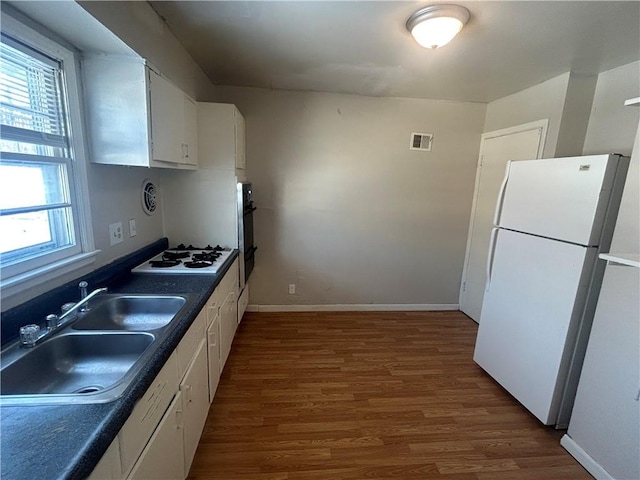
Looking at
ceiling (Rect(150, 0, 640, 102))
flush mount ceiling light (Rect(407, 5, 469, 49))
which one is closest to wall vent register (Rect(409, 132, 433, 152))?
ceiling (Rect(150, 0, 640, 102))

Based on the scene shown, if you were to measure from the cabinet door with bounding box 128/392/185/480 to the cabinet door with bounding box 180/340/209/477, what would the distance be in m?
0.07

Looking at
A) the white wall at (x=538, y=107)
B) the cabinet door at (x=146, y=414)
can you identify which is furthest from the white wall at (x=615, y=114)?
the cabinet door at (x=146, y=414)

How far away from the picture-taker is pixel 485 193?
3.35 metres

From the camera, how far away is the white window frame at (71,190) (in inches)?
44.9

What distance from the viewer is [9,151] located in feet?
3.80

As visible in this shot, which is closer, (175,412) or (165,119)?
(175,412)

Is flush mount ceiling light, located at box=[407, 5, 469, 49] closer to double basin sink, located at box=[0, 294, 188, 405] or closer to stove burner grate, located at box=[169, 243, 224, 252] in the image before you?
double basin sink, located at box=[0, 294, 188, 405]

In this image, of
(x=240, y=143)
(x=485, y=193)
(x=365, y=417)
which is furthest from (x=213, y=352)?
(x=485, y=193)

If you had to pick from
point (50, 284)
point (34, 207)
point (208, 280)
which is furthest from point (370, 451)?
point (34, 207)

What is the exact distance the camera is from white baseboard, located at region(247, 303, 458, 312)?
11.7ft

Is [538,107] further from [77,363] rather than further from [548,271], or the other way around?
[77,363]

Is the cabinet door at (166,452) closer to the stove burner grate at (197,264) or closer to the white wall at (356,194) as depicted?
the stove burner grate at (197,264)

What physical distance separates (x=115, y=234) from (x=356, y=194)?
2.39 meters

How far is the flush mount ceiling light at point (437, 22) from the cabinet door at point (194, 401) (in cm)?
225
